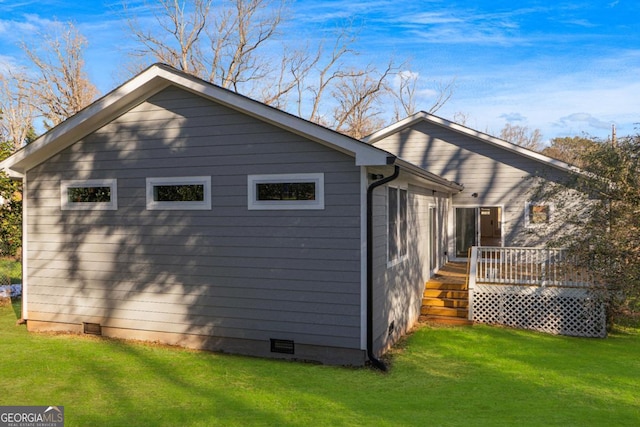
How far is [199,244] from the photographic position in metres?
7.95

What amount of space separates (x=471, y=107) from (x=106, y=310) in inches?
1412

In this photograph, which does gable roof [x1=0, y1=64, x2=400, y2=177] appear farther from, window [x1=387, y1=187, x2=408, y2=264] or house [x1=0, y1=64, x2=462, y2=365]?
window [x1=387, y1=187, x2=408, y2=264]

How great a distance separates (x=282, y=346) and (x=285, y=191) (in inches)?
99.7

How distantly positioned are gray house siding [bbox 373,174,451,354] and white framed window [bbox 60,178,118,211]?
489 centimetres

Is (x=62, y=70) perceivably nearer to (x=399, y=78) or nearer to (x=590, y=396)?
(x=399, y=78)

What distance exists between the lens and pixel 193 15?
2577 centimetres

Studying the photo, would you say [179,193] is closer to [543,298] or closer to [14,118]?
[543,298]

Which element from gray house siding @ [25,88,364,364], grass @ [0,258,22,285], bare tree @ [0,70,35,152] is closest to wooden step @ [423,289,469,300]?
gray house siding @ [25,88,364,364]

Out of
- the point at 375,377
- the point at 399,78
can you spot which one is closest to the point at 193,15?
the point at 399,78

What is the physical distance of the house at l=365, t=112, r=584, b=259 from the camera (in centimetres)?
1504

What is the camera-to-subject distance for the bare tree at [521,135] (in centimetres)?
5022

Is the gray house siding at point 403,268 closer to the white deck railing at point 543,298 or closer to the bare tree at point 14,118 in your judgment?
the white deck railing at point 543,298

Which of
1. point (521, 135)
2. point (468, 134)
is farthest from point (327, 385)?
point (521, 135)

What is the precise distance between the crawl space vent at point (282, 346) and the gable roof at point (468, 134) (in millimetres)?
10315
